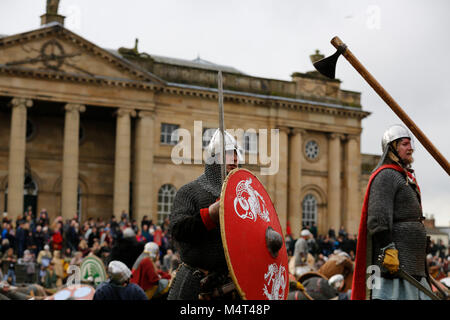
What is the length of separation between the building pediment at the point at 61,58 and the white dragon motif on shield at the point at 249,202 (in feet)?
115

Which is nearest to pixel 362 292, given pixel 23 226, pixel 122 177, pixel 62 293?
pixel 62 293

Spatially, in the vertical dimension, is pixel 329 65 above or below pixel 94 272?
above

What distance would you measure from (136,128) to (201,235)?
3769 centimetres

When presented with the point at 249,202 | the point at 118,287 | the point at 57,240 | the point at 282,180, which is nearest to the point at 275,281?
the point at 249,202

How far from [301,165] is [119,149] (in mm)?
13030

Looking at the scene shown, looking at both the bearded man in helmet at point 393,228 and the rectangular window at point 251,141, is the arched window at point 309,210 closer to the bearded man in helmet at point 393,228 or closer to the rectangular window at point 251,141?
the rectangular window at point 251,141

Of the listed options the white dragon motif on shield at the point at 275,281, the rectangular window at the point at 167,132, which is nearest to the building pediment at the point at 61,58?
the rectangular window at the point at 167,132

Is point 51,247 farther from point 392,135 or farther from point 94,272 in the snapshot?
point 392,135

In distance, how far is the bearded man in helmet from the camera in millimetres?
6172

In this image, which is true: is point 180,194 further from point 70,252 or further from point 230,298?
point 70,252

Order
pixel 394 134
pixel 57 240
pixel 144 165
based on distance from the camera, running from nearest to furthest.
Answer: pixel 394 134 → pixel 57 240 → pixel 144 165

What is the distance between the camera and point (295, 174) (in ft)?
156

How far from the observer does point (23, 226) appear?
2809 centimetres

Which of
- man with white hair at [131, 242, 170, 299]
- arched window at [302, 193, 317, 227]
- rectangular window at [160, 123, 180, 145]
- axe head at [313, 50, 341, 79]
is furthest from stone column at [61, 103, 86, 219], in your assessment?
axe head at [313, 50, 341, 79]
